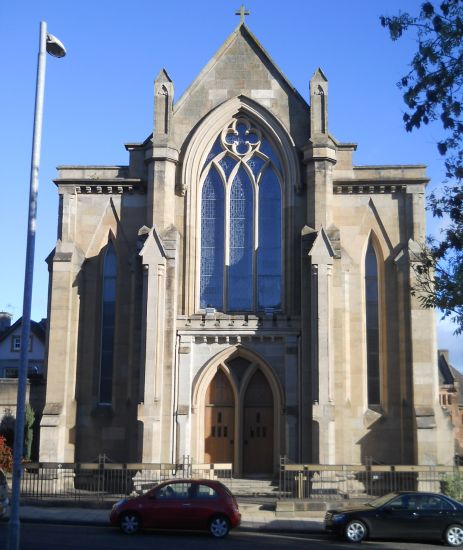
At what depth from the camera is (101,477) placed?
1102 inches

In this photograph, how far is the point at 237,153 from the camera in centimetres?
3194

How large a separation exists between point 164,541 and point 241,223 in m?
14.8

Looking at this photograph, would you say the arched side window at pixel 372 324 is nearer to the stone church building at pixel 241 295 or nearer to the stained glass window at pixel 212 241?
the stone church building at pixel 241 295

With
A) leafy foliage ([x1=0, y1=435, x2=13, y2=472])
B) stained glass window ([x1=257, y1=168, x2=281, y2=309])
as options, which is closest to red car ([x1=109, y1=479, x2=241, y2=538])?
stained glass window ([x1=257, y1=168, x2=281, y2=309])

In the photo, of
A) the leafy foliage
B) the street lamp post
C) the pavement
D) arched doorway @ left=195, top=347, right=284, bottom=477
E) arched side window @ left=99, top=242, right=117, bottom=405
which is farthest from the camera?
the leafy foliage

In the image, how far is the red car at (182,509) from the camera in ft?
67.1

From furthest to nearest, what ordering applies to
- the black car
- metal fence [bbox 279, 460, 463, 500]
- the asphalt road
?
metal fence [bbox 279, 460, 463, 500] < the black car < the asphalt road

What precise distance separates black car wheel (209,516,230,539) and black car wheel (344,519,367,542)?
286cm

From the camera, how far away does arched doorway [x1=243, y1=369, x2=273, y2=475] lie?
3011 centimetres

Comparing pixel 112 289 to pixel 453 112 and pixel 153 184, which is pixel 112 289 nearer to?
pixel 153 184

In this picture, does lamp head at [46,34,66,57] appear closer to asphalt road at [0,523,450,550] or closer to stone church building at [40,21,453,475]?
asphalt road at [0,523,450,550]

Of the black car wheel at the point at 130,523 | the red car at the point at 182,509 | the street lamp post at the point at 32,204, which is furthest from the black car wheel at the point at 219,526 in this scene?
the street lamp post at the point at 32,204

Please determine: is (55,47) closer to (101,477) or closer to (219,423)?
(101,477)

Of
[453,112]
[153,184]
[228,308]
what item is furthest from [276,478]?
[453,112]
